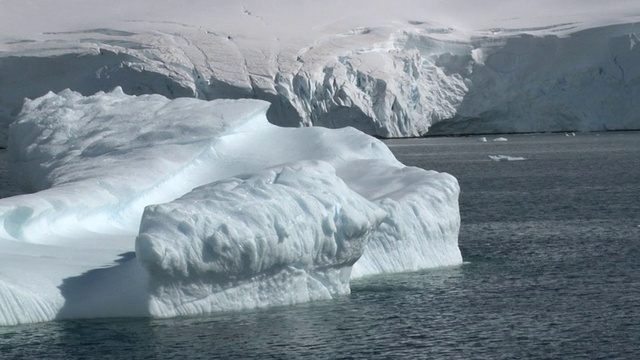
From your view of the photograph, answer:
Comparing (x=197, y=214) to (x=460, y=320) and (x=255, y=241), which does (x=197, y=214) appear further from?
(x=460, y=320)

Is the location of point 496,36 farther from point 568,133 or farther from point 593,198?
point 593,198

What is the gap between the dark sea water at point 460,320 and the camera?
8.46 m

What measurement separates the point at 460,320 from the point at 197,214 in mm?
2361

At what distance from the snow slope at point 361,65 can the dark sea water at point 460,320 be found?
23021 mm

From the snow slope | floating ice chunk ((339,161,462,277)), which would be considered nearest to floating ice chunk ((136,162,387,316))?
floating ice chunk ((339,161,462,277))

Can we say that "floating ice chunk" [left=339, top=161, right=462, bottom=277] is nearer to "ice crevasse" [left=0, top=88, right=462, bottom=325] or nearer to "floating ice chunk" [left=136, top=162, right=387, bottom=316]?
"ice crevasse" [left=0, top=88, right=462, bottom=325]

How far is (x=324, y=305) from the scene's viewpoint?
10125 millimetres

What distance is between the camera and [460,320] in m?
9.59

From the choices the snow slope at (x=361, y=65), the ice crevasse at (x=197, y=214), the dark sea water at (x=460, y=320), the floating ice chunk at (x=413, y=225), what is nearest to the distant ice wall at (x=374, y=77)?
the snow slope at (x=361, y=65)

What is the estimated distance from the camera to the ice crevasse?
376 inches

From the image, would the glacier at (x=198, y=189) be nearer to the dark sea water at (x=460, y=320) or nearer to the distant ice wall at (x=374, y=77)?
the distant ice wall at (x=374, y=77)

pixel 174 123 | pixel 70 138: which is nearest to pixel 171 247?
pixel 174 123

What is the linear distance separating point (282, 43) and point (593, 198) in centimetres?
2429

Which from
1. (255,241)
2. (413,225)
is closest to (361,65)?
(413,225)
